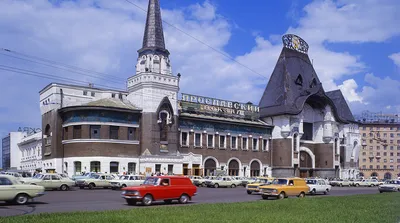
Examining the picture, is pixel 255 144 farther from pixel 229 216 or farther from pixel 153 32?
pixel 229 216

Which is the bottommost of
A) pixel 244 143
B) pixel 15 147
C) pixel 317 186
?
pixel 317 186

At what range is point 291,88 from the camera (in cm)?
7344

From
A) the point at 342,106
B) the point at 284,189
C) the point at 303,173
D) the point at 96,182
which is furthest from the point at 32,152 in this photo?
the point at 342,106

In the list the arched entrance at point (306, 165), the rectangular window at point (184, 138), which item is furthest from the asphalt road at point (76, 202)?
the arched entrance at point (306, 165)

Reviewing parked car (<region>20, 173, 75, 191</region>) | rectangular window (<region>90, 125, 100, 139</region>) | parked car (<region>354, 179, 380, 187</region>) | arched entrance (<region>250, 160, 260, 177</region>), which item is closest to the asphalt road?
parked car (<region>20, 173, 75, 191</region>)

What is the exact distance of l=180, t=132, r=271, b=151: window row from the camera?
60069 mm

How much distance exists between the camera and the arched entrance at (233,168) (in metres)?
65.1

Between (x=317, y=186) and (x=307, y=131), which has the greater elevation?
(x=307, y=131)

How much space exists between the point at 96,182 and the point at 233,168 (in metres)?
28.2

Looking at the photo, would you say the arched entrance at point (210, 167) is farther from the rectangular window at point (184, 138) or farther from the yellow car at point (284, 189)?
the yellow car at point (284, 189)

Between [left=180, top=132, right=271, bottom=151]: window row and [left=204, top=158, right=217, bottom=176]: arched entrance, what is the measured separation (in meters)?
2.17

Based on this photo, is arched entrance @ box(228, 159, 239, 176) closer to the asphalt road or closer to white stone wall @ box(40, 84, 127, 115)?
white stone wall @ box(40, 84, 127, 115)

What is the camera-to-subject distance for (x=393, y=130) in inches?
5084

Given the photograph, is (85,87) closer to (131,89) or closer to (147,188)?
(131,89)
